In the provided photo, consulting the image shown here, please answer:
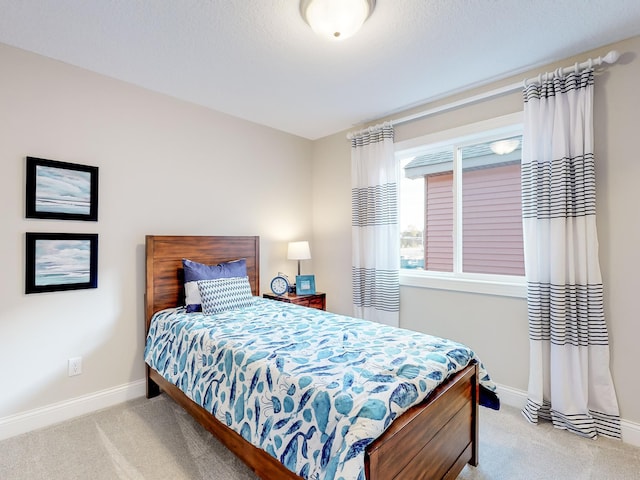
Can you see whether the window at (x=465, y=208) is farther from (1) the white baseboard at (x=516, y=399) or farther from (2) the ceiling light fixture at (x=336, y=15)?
(2) the ceiling light fixture at (x=336, y=15)

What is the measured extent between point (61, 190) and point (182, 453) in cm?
193

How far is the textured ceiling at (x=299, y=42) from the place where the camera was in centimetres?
178

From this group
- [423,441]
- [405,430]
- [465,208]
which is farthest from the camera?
[465,208]

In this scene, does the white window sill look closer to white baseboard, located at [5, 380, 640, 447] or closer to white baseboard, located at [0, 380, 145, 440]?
white baseboard, located at [5, 380, 640, 447]

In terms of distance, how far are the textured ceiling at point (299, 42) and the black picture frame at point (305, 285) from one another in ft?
5.85

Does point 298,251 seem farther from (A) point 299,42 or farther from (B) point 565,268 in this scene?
(B) point 565,268

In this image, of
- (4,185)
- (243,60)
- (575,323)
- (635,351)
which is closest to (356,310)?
(575,323)

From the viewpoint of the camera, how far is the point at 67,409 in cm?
231

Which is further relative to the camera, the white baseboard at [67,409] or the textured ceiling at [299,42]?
the white baseboard at [67,409]

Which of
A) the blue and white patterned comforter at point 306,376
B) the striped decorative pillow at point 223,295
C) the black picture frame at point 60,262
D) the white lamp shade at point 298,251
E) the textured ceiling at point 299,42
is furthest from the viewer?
the white lamp shade at point 298,251

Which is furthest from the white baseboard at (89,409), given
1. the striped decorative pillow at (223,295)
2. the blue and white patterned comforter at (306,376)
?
the striped decorative pillow at (223,295)

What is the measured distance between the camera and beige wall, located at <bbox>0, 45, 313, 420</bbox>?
2127mm

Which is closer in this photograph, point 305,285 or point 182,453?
point 182,453

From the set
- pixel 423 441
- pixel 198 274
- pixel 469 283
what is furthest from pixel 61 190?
pixel 469 283
